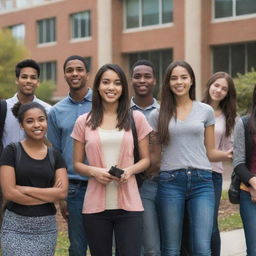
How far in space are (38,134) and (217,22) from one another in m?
26.9

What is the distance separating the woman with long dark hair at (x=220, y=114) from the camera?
18.7 ft

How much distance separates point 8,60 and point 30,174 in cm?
2830

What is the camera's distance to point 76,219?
480 centimetres

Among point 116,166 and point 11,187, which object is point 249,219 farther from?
point 11,187

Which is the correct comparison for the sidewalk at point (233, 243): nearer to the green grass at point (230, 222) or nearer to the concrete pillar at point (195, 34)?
the green grass at point (230, 222)

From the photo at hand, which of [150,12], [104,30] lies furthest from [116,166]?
[104,30]

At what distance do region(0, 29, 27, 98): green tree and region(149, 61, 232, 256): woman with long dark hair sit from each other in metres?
25.9

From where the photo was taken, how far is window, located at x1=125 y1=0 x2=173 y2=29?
32.7 meters

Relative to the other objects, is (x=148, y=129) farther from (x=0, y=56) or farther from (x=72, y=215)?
(x=0, y=56)

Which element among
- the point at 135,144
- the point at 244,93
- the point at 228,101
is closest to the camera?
the point at 135,144

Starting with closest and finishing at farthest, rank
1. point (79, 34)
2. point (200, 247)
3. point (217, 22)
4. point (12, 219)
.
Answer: point (12, 219) < point (200, 247) < point (217, 22) < point (79, 34)

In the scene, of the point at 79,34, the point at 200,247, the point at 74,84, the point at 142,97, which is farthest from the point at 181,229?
the point at 79,34

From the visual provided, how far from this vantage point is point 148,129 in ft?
14.5

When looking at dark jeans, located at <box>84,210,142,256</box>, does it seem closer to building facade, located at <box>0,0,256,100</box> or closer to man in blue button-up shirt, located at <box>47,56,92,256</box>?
man in blue button-up shirt, located at <box>47,56,92,256</box>
